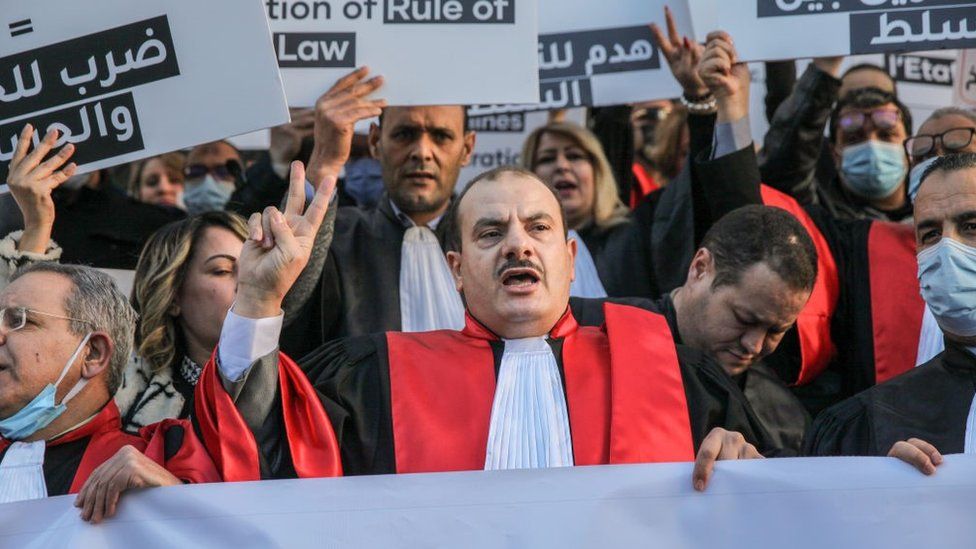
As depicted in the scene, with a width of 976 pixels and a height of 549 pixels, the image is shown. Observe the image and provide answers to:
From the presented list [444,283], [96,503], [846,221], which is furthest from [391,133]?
[96,503]

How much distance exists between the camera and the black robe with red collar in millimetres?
4047

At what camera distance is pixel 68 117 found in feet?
16.0

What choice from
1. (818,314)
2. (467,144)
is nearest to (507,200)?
(818,314)

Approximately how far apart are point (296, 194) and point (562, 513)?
110cm

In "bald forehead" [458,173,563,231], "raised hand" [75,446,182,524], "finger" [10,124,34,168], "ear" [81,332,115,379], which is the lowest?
"raised hand" [75,446,182,524]

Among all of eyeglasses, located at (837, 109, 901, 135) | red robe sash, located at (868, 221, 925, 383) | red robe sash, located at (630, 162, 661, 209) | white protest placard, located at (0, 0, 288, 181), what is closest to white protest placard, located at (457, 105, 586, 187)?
red robe sash, located at (630, 162, 661, 209)

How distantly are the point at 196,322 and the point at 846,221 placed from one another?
8.46ft

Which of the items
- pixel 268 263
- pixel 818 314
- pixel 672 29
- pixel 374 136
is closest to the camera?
pixel 268 263

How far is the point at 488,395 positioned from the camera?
4.17 metres

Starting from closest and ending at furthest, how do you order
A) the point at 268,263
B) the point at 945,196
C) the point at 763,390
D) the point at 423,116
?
the point at 268,263, the point at 945,196, the point at 763,390, the point at 423,116

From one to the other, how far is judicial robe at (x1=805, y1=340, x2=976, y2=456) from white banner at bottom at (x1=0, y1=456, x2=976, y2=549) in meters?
0.61

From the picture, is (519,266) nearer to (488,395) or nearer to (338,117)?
(488,395)

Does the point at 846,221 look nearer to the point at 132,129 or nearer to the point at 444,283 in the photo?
the point at 444,283

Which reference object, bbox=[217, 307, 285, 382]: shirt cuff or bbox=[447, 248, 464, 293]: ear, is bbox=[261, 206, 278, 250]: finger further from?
bbox=[447, 248, 464, 293]: ear
